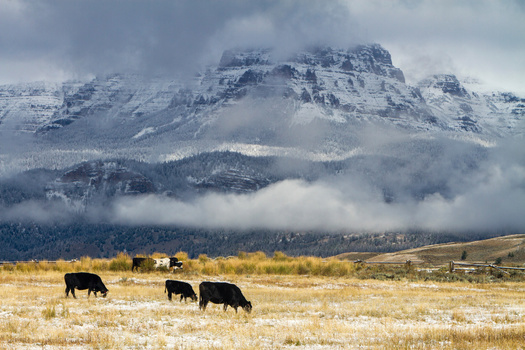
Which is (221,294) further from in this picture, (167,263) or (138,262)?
(167,263)

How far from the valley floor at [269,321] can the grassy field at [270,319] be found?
0.03m

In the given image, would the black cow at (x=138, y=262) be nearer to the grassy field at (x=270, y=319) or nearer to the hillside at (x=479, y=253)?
the grassy field at (x=270, y=319)

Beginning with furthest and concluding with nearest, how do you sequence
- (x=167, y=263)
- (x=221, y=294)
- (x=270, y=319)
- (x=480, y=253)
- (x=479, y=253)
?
(x=479, y=253) < (x=480, y=253) < (x=167, y=263) < (x=221, y=294) < (x=270, y=319)

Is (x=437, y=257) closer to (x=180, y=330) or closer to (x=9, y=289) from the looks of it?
(x=9, y=289)

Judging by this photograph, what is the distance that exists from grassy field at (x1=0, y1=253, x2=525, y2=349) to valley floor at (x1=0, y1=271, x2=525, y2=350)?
31mm

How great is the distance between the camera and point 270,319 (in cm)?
2217

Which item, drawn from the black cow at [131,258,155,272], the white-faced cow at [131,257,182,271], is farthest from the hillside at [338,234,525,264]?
the black cow at [131,258,155,272]

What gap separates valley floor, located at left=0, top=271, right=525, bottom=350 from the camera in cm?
1770

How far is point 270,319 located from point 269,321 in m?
0.44

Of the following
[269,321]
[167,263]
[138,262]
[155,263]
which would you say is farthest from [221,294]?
[167,263]

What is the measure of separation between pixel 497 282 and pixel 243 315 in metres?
27.3

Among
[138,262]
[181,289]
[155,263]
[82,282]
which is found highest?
[138,262]

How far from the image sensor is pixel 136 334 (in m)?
19.0

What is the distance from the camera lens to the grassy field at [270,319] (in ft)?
58.2
